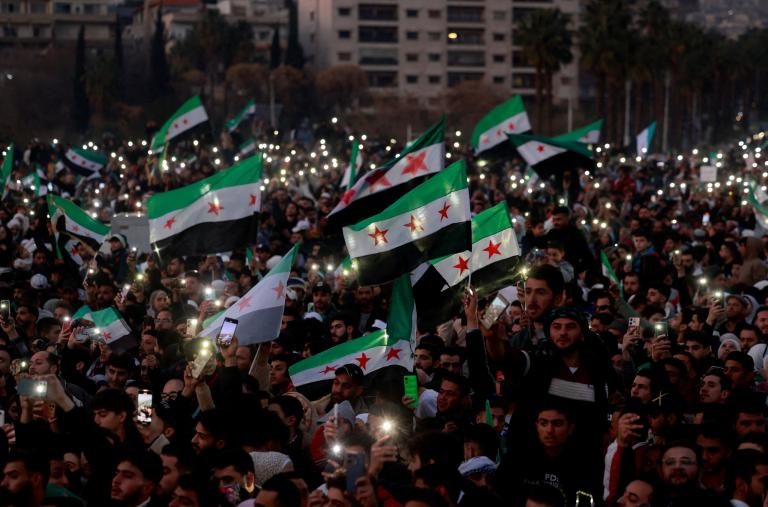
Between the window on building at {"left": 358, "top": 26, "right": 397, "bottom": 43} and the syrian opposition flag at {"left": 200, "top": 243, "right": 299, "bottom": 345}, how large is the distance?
105037mm

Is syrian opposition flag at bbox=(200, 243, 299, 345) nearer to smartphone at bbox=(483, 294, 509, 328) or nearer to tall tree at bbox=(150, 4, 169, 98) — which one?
smartphone at bbox=(483, 294, 509, 328)

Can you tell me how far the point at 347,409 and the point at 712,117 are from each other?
10253 cm

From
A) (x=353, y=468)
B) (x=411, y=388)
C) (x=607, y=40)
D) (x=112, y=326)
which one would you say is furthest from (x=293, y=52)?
(x=353, y=468)

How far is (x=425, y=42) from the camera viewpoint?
117m

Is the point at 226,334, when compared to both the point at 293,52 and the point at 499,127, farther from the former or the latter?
the point at 293,52

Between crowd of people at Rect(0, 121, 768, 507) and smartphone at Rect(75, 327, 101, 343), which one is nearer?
crowd of people at Rect(0, 121, 768, 507)

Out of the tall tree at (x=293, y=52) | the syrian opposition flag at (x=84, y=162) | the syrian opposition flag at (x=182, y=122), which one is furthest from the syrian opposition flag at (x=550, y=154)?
the tall tree at (x=293, y=52)

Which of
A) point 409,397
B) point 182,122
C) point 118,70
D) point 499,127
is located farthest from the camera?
point 118,70

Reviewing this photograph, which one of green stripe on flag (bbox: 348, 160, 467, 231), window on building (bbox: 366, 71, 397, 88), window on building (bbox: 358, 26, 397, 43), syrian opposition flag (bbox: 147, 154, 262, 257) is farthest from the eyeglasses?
window on building (bbox: 358, 26, 397, 43)

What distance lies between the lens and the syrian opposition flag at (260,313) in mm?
11281

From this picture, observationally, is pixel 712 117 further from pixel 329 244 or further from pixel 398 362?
pixel 398 362

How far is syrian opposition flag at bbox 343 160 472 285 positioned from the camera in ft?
37.2

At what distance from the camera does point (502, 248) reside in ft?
40.8

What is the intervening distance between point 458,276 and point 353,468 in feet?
17.1
